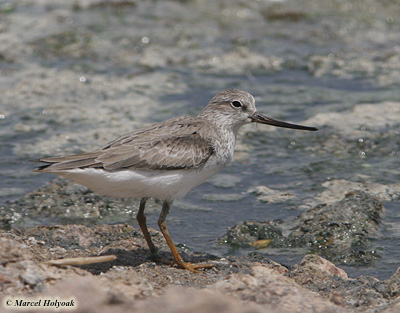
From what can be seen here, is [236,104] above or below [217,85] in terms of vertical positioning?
above

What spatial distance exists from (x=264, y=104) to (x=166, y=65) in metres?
2.11

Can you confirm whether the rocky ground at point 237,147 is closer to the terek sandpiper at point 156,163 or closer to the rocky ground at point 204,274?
the rocky ground at point 204,274

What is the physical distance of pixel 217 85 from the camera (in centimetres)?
989

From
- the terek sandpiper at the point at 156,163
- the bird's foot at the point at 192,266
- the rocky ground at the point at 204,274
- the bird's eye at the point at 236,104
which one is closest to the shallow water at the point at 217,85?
Result: the rocky ground at the point at 204,274

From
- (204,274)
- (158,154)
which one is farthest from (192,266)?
(158,154)

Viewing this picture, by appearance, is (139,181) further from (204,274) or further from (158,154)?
(204,274)

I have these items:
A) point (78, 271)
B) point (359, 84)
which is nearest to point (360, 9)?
point (359, 84)

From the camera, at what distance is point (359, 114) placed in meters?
8.98

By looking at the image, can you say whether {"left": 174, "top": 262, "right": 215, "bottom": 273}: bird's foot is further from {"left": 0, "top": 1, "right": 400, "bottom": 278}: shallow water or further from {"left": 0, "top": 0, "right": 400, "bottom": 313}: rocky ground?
{"left": 0, "top": 1, "right": 400, "bottom": 278}: shallow water

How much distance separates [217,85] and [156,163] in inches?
183

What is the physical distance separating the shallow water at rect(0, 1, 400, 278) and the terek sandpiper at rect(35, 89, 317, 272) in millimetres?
902

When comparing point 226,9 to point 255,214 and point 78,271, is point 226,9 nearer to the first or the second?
point 255,214

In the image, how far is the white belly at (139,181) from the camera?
5250 millimetres

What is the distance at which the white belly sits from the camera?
5250 mm
